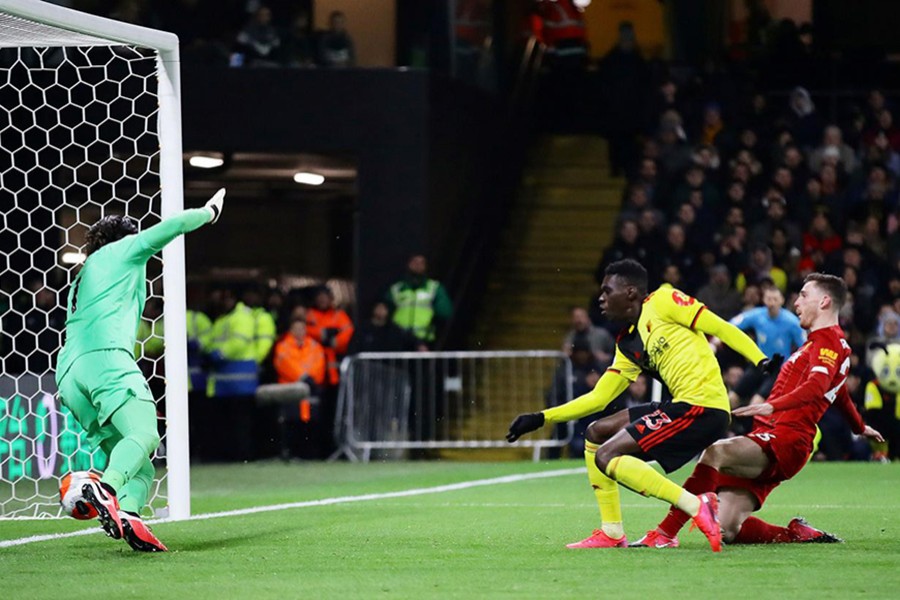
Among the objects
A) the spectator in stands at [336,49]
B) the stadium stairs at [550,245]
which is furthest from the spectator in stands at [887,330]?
the spectator in stands at [336,49]

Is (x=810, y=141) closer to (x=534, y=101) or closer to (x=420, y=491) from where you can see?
(x=534, y=101)

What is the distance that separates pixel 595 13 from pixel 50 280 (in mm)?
13242

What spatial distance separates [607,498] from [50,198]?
12960 mm

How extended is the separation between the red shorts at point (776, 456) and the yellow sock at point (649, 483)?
614 millimetres

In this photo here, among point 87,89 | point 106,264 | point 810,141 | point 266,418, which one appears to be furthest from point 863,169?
point 106,264

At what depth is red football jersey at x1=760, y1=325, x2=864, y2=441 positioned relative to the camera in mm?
8453

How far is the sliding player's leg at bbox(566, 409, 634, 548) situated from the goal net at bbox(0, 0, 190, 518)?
306cm

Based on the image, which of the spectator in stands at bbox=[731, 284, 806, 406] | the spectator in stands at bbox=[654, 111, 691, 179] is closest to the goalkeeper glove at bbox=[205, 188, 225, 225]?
the spectator in stands at bbox=[731, 284, 806, 406]

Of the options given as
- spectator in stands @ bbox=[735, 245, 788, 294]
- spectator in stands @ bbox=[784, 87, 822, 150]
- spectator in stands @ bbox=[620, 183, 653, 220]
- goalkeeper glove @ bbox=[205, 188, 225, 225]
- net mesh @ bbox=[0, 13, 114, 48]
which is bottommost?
spectator in stands @ bbox=[735, 245, 788, 294]

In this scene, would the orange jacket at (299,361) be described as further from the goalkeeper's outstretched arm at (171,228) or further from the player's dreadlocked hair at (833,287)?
the player's dreadlocked hair at (833,287)

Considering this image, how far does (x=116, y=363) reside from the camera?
849 centimetres

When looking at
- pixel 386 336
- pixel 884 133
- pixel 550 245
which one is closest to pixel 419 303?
pixel 386 336

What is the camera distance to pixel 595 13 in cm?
3033

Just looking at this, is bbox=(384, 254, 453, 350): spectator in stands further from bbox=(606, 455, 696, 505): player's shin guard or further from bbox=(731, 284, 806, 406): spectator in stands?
bbox=(606, 455, 696, 505): player's shin guard
